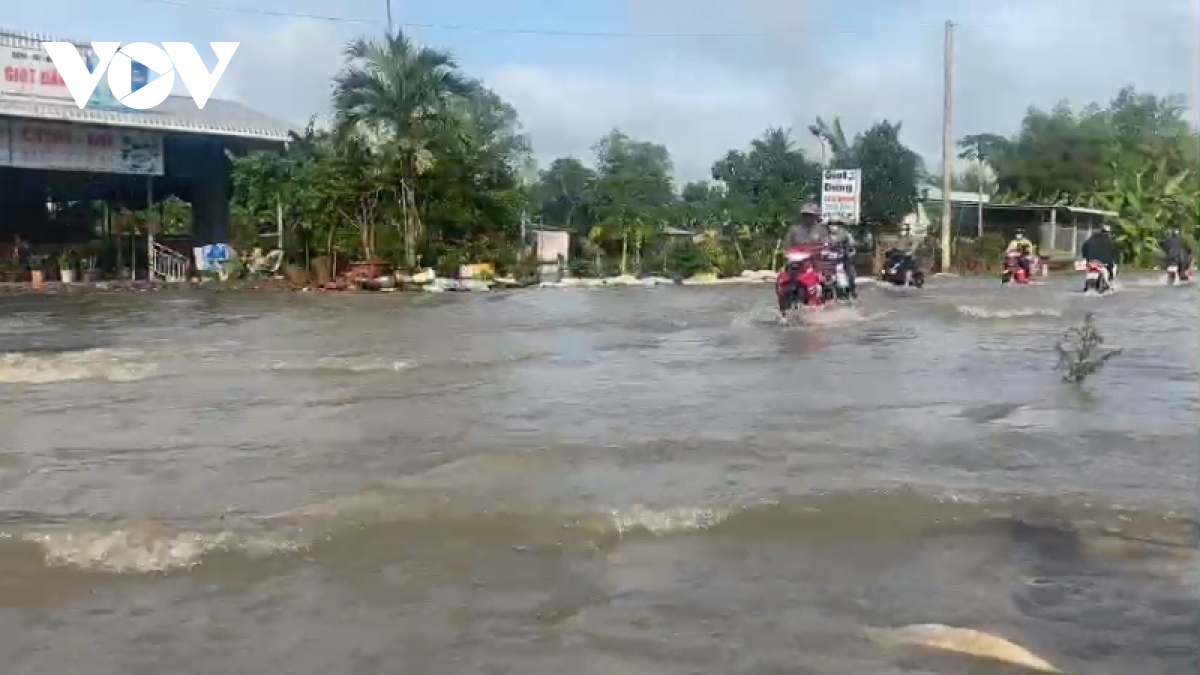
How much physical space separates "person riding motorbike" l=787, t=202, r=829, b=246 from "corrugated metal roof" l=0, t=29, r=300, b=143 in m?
13.0

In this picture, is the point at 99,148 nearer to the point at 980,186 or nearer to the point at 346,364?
the point at 346,364

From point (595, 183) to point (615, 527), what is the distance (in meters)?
31.3

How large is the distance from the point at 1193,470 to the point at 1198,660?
289 centimetres

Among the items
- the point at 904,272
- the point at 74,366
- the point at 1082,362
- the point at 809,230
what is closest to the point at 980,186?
the point at 904,272

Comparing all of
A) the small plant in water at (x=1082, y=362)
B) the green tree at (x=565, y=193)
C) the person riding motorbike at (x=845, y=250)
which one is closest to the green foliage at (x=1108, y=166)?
the green tree at (x=565, y=193)

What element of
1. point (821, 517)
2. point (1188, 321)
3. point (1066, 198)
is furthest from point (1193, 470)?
point (1066, 198)

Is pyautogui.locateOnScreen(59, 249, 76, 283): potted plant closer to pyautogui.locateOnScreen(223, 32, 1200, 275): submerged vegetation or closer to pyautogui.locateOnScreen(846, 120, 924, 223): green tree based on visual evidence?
pyautogui.locateOnScreen(223, 32, 1200, 275): submerged vegetation

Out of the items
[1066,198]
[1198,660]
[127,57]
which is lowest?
[1198,660]

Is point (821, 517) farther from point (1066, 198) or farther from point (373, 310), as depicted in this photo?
point (1066, 198)

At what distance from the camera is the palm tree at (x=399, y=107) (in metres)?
24.5

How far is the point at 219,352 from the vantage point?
12.1 meters

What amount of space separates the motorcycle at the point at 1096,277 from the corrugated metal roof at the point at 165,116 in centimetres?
1490

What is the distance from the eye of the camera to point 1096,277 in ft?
69.7

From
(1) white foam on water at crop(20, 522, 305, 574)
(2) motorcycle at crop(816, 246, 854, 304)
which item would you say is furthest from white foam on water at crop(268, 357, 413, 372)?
(2) motorcycle at crop(816, 246, 854, 304)
